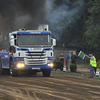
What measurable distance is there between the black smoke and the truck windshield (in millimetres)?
10028

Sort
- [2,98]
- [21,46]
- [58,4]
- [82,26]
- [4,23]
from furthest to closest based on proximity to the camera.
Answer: [82,26] → [58,4] → [4,23] → [21,46] → [2,98]

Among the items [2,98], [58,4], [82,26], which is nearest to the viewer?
[2,98]

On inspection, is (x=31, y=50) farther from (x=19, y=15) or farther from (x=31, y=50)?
(x=19, y=15)

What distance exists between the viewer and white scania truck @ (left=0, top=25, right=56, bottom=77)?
2027 cm

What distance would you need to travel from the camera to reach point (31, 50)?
20.2m

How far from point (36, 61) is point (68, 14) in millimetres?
30959

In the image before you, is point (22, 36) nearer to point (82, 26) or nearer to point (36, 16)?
point (36, 16)

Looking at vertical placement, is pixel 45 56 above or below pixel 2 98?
above

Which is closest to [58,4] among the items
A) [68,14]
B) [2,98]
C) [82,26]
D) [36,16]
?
[68,14]

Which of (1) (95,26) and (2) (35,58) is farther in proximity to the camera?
(1) (95,26)

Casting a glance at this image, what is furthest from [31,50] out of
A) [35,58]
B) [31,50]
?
[35,58]

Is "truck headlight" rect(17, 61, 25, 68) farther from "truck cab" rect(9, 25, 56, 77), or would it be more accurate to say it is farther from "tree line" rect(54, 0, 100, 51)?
"tree line" rect(54, 0, 100, 51)

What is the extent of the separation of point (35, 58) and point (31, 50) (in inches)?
23.9

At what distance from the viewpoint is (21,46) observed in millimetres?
20281
